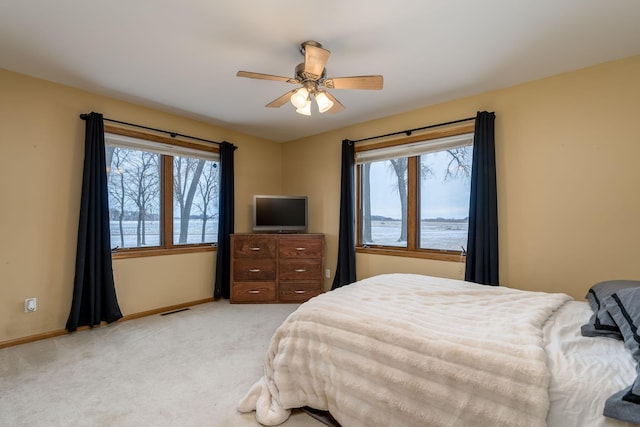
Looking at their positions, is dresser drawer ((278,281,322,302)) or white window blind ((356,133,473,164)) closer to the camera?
white window blind ((356,133,473,164))

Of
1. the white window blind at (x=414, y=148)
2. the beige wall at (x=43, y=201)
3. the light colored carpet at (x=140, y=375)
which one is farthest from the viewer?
the white window blind at (x=414, y=148)

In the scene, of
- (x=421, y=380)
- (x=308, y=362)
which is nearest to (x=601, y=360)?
(x=421, y=380)

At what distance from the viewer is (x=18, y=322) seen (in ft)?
9.02

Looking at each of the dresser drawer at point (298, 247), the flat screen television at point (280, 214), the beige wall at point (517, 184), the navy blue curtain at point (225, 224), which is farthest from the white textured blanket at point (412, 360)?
the navy blue curtain at point (225, 224)

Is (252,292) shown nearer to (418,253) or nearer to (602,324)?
(418,253)

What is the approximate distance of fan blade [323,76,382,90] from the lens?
2.15m

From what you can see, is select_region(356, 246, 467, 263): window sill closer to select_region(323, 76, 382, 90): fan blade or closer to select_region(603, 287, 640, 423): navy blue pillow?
select_region(603, 287, 640, 423): navy blue pillow

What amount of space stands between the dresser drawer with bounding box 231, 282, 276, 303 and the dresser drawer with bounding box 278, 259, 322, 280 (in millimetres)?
232

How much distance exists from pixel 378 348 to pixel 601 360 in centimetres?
86

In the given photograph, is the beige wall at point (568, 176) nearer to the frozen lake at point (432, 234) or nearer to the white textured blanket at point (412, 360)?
the frozen lake at point (432, 234)

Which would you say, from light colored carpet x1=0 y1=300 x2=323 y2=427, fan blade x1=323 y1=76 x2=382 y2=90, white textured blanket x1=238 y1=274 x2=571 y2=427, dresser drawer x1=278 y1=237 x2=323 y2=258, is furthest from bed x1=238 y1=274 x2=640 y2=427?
dresser drawer x1=278 y1=237 x2=323 y2=258

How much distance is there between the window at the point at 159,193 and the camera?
343cm

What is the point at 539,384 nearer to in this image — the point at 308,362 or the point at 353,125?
the point at 308,362

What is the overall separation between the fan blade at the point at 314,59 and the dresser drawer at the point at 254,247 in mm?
2418
